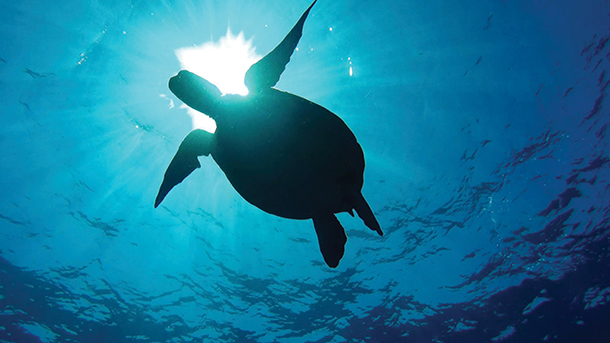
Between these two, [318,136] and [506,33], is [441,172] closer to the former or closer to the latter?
[506,33]

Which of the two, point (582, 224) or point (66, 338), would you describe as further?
point (66, 338)

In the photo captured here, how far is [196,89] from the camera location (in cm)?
342

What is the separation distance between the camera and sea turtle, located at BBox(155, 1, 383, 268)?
3133mm

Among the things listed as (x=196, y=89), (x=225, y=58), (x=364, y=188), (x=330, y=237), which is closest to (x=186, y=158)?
(x=196, y=89)

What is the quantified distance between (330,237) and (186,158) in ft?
6.96

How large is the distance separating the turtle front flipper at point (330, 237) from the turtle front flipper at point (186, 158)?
171cm

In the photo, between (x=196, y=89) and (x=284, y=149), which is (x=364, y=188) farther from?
(x=196, y=89)

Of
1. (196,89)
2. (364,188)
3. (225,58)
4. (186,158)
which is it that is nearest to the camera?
(196,89)

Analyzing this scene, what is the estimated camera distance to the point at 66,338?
660 inches

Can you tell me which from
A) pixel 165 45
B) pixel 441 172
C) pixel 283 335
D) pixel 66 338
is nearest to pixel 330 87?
pixel 165 45

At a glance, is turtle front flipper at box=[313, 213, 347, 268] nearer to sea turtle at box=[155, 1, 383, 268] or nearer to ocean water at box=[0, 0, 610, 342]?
sea turtle at box=[155, 1, 383, 268]

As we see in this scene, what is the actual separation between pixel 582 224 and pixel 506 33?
937 cm

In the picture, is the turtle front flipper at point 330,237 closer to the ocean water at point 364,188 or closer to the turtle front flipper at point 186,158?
the turtle front flipper at point 186,158

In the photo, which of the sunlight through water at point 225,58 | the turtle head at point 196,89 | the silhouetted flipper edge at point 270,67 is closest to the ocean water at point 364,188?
the sunlight through water at point 225,58
